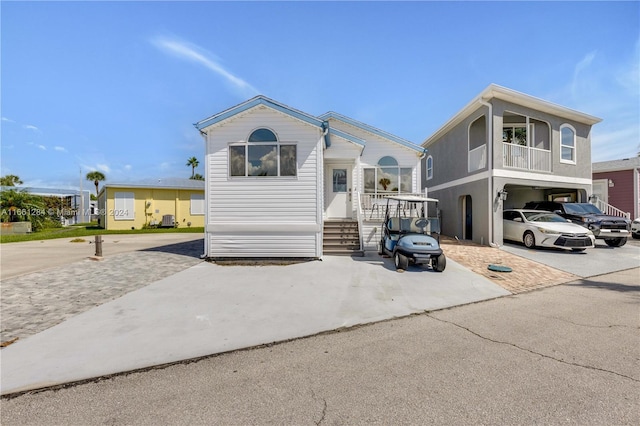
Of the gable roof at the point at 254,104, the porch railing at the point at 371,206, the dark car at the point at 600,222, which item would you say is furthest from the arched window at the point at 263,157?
the dark car at the point at 600,222

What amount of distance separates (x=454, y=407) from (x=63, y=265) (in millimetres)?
10850

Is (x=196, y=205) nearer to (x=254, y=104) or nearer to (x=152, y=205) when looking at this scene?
(x=152, y=205)

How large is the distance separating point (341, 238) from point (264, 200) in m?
3.33

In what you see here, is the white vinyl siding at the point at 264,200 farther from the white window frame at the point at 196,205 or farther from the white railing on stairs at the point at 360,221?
the white window frame at the point at 196,205

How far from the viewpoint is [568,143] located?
45.5ft

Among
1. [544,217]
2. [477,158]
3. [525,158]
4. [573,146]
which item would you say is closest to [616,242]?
[544,217]

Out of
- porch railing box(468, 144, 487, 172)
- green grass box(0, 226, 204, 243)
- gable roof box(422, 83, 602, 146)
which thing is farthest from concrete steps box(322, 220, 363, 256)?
green grass box(0, 226, 204, 243)

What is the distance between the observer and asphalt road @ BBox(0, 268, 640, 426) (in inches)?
92.0

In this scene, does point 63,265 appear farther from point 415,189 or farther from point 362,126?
point 415,189

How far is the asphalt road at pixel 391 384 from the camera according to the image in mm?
2338

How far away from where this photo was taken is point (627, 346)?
3.55 metres

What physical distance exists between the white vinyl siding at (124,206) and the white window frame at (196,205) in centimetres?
433

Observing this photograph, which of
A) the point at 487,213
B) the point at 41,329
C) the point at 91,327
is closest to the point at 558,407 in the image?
the point at 91,327

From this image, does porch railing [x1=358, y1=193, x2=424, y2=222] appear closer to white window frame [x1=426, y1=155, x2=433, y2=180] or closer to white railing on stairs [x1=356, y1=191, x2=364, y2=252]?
white railing on stairs [x1=356, y1=191, x2=364, y2=252]
